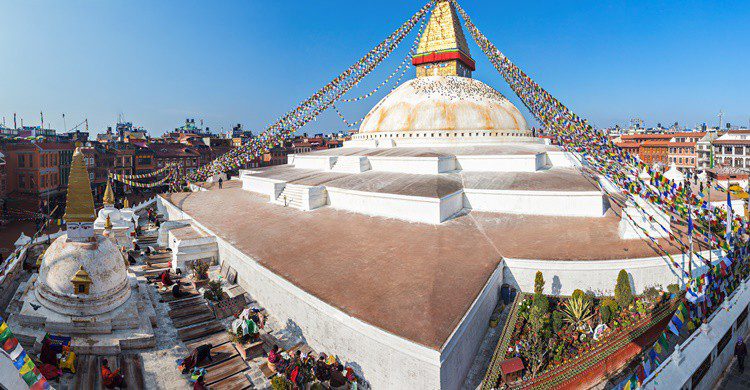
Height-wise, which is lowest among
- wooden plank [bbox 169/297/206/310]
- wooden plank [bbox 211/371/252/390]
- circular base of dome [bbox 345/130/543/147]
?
wooden plank [bbox 211/371/252/390]

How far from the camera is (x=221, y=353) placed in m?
6.82

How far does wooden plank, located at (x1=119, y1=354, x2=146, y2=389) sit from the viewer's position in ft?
19.2

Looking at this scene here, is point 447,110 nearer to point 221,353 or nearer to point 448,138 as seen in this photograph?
point 448,138

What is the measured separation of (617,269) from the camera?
796 cm

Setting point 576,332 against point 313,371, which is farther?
point 576,332

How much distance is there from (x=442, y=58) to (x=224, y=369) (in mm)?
17948

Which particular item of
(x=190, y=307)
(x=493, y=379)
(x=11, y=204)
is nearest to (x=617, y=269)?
(x=493, y=379)

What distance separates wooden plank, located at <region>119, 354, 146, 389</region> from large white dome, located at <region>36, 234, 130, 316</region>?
3.84 ft

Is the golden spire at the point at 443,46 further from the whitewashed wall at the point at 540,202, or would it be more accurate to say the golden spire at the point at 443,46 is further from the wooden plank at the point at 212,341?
the wooden plank at the point at 212,341

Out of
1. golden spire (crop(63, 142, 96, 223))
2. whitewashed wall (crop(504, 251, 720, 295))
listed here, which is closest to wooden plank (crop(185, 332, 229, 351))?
golden spire (crop(63, 142, 96, 223))

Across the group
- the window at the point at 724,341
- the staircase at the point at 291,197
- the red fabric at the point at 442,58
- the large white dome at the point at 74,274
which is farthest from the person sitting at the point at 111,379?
the red fabric at the point at 442,58

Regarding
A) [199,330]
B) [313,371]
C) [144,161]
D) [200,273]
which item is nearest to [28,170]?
[144,161]

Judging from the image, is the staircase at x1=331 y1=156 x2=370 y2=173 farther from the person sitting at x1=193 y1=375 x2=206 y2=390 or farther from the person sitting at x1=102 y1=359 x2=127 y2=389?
the person sitting at x1=102 y1=359 x2=127 y2=389

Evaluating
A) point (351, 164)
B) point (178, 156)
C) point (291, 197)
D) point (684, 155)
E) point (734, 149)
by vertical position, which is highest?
point (178, 156)
